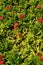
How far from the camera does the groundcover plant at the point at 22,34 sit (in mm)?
4488

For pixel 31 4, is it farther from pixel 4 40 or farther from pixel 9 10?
pixel 4 40

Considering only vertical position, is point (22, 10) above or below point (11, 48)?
above

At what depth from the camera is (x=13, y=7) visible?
19.7 feet

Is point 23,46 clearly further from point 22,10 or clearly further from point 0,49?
point 22,10

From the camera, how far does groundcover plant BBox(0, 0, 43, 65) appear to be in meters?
4.49

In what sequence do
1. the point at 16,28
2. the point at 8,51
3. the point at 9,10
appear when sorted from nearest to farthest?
the point at 8,51 → the point at 16,28 → the point at 9,10

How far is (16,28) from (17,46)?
1.45ft

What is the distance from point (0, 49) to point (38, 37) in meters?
0.81

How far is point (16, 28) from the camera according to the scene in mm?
5160

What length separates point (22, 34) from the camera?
5125mm

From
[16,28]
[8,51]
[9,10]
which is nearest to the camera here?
[8,51]

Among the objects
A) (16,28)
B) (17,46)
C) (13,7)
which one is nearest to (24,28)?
(16,28)

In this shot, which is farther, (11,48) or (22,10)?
(22,10)

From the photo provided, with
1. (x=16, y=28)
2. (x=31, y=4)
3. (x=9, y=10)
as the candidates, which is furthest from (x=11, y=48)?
(x=31, y=4)
